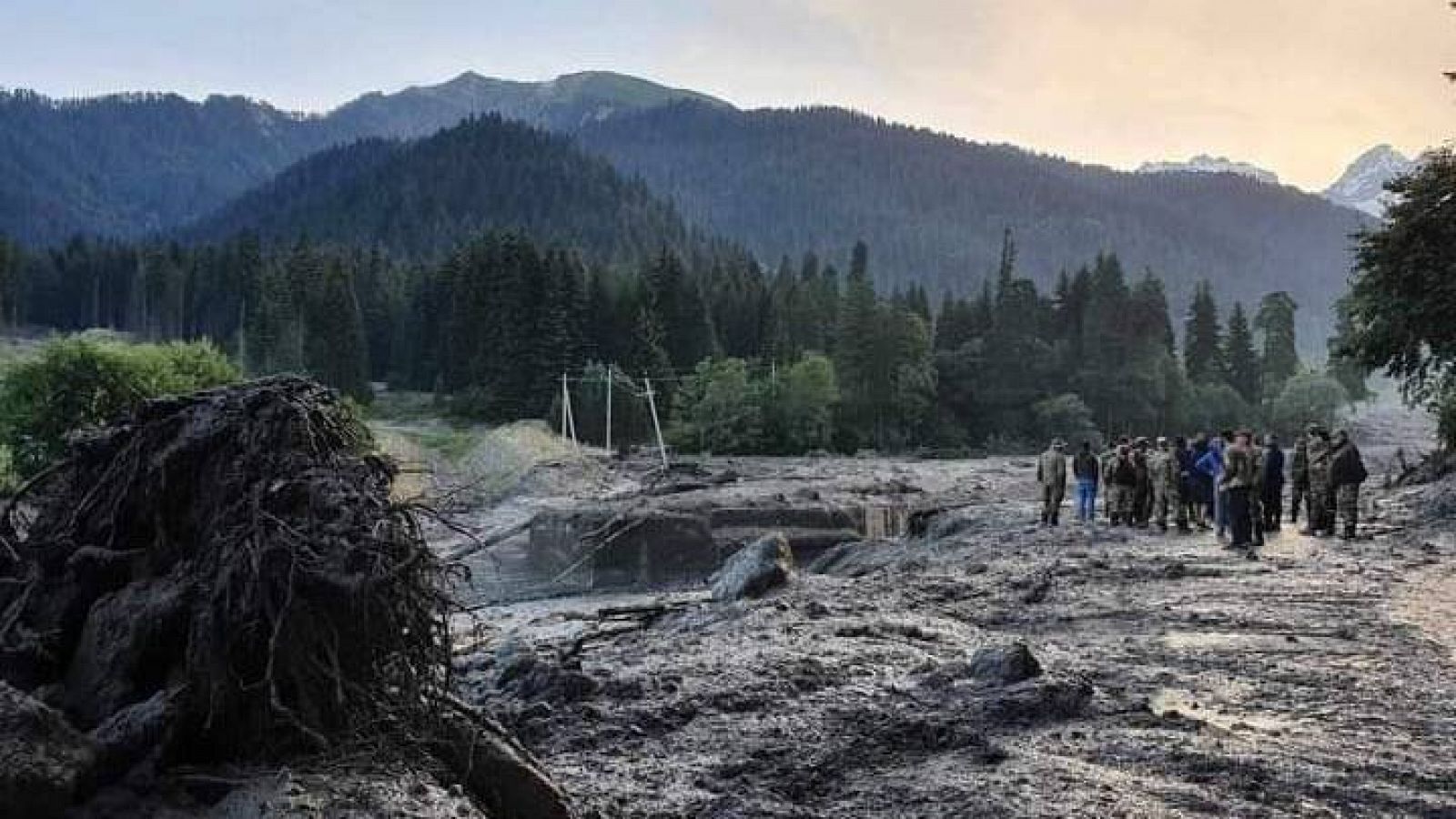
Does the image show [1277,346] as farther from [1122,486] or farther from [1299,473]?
[1122,486]

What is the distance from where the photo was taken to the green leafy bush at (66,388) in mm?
34875

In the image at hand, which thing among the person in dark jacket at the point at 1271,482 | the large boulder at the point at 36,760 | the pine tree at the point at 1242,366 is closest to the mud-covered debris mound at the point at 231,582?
the large boulder at the point at 36,760

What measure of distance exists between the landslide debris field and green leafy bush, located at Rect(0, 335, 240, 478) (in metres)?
18.9

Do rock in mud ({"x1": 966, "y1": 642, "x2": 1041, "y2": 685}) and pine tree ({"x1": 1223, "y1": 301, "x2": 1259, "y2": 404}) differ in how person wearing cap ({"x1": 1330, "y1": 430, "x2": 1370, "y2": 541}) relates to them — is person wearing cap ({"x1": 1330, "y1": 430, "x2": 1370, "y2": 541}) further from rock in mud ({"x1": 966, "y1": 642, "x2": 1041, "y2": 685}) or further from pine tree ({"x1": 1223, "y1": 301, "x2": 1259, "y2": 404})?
pine tree ({"x1": 1223, "y1": 301, "x2": 1259, "y2": 404})

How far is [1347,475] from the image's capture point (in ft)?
74.7

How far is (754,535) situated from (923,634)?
2404 cm

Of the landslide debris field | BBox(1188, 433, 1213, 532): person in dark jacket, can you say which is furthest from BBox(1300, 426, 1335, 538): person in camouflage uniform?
BBox(1188, 433, 1213, 532): person in dark jacket

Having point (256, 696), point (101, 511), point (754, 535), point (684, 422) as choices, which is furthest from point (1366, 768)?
point (684, 422)

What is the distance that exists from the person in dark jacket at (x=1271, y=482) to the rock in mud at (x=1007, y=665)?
14.0 m

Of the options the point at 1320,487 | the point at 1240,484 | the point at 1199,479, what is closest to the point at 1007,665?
the point at 1240,484

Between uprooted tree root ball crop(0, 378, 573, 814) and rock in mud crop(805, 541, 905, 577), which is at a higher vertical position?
uprooted tree root ball crop(0, 378, 573, 814)

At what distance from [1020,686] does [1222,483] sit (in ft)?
44.8

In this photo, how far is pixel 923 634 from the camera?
1458cm

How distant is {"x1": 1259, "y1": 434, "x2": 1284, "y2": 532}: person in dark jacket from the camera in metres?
23.7
